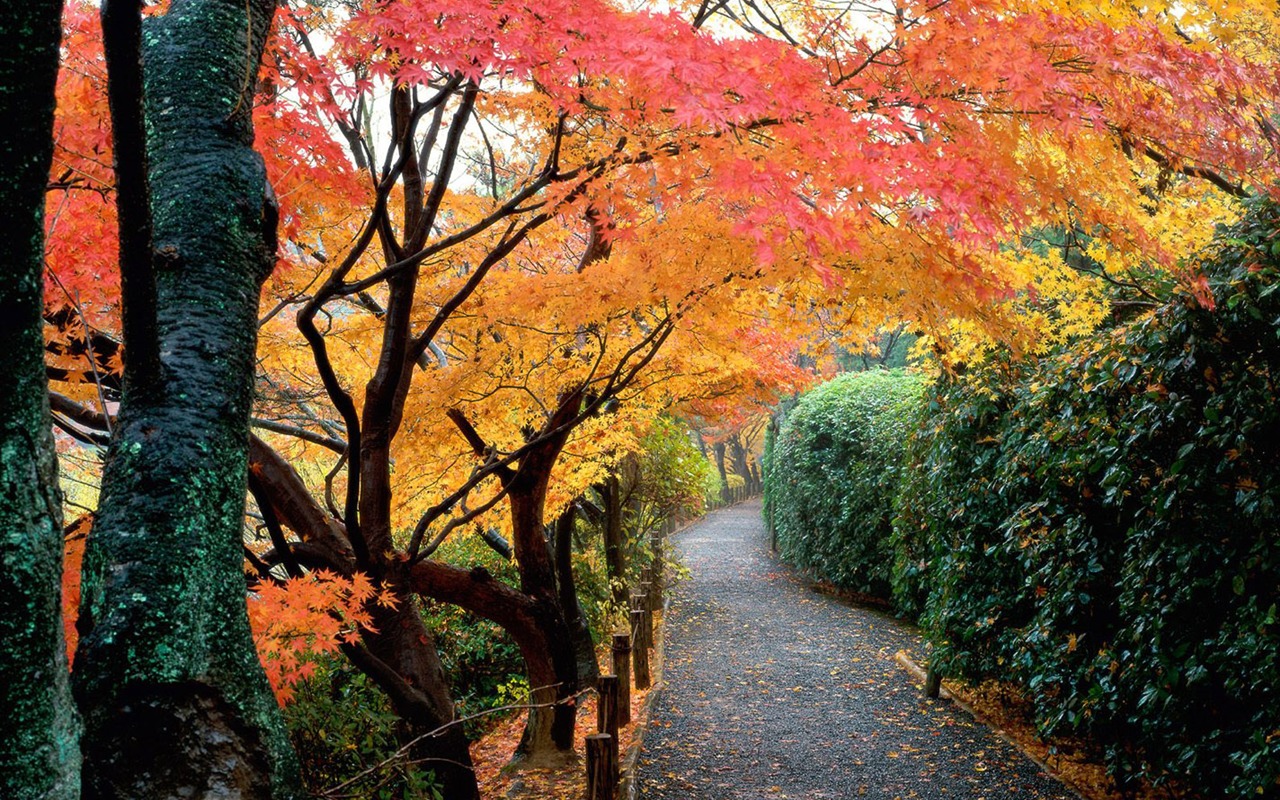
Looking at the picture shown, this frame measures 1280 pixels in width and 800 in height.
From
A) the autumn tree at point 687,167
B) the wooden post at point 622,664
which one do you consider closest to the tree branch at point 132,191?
the autumn tree at point 687,167

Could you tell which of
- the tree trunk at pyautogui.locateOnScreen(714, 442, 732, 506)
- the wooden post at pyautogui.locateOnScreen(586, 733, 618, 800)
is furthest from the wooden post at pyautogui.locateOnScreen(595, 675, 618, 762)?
the tree trunk at pyautogui.locateOnScreen(714, 442, 732, 506)

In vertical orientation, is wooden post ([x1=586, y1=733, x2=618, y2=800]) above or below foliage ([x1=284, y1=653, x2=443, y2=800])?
below

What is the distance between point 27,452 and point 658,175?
3309 mm

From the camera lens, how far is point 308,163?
13.2ft

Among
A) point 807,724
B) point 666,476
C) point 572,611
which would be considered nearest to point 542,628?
point 572,611

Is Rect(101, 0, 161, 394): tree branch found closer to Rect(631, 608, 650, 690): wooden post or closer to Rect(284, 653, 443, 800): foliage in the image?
Rect(284, 653, 443, 800): foliage

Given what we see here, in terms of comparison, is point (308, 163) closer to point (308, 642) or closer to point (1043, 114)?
point (308, 642)

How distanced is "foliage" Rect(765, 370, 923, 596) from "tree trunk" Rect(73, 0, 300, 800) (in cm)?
913

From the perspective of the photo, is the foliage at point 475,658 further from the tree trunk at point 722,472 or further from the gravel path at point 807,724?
the tree trunk at point 722,472

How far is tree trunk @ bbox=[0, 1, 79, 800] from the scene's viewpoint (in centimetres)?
135

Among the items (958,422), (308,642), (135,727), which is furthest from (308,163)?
(958,422)

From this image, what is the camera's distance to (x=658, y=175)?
4270 millimetres

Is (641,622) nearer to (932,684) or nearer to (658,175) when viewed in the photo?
(932,684)

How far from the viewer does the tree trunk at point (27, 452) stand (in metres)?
1.35
